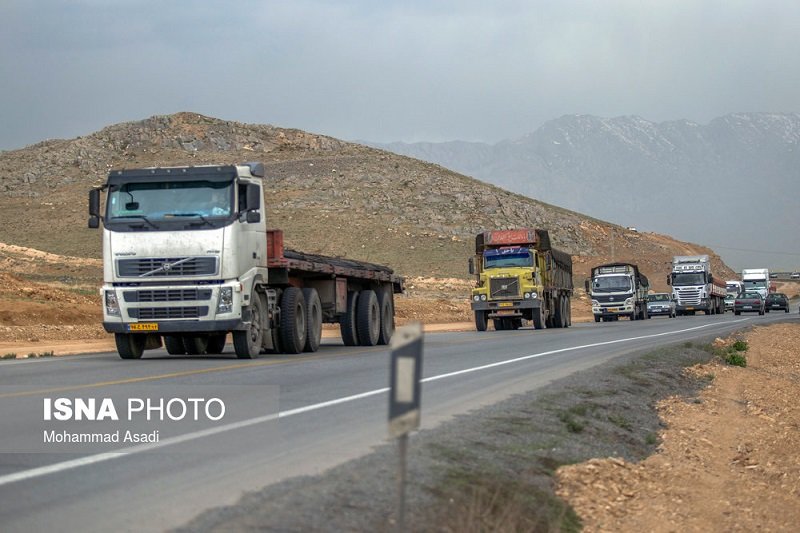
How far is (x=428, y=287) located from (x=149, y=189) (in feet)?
201

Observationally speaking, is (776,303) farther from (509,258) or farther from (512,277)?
(512,277)

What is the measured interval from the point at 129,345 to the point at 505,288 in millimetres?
23656

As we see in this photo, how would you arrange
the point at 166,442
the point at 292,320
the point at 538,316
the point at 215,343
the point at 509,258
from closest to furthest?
the point at 166,442 < the point at 292,320 < the point at 215,343 < the point at 538,316 < the point at 509,258

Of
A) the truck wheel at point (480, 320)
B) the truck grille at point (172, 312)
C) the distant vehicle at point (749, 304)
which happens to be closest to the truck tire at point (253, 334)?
the truck grille at point (172, 312)

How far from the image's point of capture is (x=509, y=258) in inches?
1710

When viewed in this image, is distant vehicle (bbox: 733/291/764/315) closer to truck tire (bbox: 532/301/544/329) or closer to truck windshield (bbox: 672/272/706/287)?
truck windshield (bbox: 672/272/706/287)

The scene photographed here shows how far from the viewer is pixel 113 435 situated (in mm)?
10633

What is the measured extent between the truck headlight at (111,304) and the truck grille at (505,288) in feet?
80.2

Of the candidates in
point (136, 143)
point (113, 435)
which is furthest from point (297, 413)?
point (136, 143)

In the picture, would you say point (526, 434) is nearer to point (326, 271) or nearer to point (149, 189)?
point (149, 189)

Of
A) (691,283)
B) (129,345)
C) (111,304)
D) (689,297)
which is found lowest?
(129,345)

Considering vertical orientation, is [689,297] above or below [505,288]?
below

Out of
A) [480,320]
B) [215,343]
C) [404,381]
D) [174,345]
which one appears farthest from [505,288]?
[404,381]

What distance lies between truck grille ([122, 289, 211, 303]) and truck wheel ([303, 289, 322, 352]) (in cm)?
403
